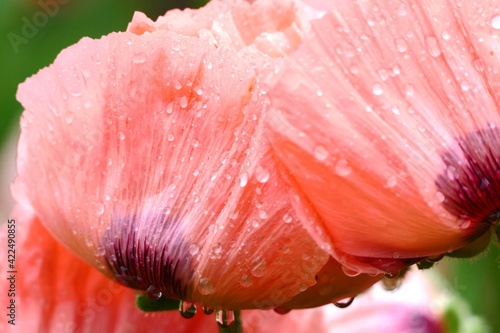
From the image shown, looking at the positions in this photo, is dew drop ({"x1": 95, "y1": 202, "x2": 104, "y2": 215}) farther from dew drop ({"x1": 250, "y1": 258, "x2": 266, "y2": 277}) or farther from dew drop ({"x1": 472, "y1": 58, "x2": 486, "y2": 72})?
dew drop ({"x1": 472, "y1": 58, "x2": 486, "y2": 72})

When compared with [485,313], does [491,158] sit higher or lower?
higher

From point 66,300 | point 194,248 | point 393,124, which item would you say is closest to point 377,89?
point 393,124

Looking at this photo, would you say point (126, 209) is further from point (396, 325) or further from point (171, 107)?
point (396, 325)

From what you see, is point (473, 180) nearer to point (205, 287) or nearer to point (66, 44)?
point (205, 287)

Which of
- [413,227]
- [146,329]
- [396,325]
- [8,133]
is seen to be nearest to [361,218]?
[413,227]

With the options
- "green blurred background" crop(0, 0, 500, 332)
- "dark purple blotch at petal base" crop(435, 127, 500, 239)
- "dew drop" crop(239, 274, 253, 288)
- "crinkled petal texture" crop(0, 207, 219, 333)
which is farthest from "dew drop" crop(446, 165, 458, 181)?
"green blurred background" crop(0, 0, 500, 332)
